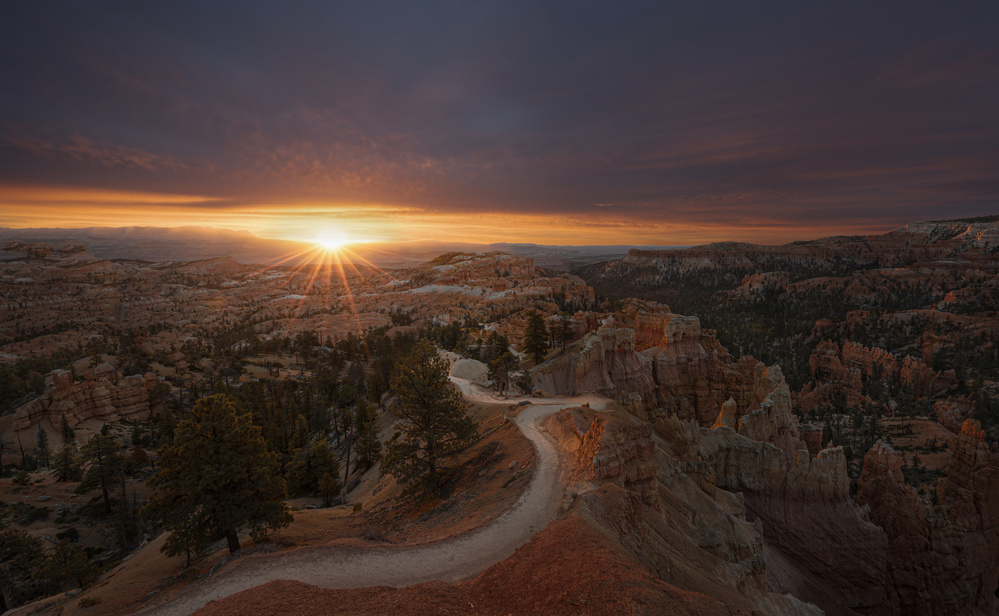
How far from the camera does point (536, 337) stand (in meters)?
46.0

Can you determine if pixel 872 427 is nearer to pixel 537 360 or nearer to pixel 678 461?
pixel 537 360

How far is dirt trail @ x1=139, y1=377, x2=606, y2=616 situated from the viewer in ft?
34.2

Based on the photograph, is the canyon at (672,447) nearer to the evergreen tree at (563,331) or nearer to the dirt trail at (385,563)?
Answer: the dirt trail at (385,563)

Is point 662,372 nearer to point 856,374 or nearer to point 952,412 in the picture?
point 952,412

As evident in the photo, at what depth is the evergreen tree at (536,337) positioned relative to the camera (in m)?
45.8

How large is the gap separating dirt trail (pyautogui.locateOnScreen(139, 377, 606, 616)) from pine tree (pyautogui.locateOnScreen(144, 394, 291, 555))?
4.12 meters

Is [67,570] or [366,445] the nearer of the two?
[67,570]

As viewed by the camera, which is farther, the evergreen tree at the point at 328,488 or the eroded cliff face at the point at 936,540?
the evergreen tree at the point at 328,488

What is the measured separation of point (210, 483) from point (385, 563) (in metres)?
8.43

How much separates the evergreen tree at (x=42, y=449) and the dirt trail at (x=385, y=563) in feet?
145

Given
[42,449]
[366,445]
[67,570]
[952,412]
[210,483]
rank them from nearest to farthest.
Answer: [210,483] → [67,570] → [366,445] → [42,449] → [952,412]

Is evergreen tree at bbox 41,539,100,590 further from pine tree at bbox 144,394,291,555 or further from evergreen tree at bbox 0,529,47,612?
pine tree at bbox 144,394,291,555

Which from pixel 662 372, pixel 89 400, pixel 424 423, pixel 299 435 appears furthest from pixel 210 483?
pixel 89 400

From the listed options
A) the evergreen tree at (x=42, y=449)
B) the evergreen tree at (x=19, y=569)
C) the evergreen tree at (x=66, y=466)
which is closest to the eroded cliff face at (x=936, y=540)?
the evergreen tree at (x=19, y=569)
